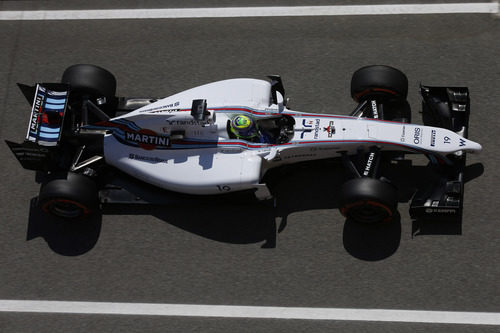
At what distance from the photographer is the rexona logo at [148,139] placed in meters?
8.98

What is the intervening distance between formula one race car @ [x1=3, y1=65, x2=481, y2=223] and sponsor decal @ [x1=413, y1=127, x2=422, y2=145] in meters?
0.01

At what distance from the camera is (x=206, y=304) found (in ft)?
29.0

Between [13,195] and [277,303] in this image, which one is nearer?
[277,303]

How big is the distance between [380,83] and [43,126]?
468cm

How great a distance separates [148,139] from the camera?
902 centimetres

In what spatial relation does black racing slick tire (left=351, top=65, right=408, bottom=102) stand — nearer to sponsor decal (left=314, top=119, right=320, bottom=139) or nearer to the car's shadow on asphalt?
sponsor decal (left=314, top=119, right=320, bottom=139)

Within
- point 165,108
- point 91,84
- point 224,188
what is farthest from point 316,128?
point 91,84

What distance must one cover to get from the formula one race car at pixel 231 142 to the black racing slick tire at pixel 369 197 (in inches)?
0.6

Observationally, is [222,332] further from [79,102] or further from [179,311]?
[79,102]

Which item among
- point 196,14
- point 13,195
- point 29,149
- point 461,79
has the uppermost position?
point 196,14

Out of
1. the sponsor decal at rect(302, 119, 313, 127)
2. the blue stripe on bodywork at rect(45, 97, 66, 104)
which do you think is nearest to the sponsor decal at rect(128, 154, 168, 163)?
the blue stripe on bodywork at rect(45, 97, 66, 104)

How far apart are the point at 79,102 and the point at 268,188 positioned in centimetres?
302

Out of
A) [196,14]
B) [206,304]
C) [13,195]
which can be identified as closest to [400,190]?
[206,304]

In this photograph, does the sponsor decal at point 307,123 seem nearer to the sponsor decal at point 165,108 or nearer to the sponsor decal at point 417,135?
the sponsor decal at point 417,135
